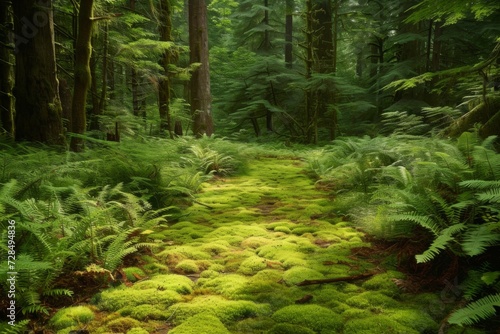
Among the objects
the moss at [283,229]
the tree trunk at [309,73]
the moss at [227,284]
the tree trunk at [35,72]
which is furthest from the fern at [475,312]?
the tree trunk at [309,73]

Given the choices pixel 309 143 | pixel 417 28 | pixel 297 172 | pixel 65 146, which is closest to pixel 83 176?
pixel 65 146

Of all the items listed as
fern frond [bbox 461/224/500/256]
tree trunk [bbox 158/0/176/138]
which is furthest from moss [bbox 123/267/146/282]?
tree trunk [bbox 158/0/176/138]

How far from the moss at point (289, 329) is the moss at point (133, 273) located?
4.57 ft

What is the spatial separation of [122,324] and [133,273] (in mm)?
769

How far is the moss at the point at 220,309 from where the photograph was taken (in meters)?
2.43

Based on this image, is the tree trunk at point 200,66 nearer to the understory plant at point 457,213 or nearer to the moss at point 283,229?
the moss at point 283,229

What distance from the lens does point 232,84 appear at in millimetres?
17078

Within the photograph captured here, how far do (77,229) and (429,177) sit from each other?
3.52 m

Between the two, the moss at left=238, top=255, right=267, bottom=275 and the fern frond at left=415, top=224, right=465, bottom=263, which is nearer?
the fern frond at left=415, top=224, right=465, bottom=263

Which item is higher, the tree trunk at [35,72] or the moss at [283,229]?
the tree trunk at [35,72]

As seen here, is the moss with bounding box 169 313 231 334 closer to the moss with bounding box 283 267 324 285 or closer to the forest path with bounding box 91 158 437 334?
the forest path with bounding box 91 158 437 334

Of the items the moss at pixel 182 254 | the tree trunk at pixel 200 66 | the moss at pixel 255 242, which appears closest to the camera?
the moss at pixel 182 254

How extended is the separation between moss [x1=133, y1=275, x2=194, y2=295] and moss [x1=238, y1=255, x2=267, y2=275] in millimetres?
523

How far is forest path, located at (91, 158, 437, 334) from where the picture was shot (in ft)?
7.61
